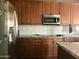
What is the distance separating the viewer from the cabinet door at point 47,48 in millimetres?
5938

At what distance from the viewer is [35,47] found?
19.4ft

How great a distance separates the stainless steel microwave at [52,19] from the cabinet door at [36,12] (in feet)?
0.73

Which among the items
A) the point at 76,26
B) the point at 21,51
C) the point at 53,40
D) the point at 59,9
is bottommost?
the point at 21,51

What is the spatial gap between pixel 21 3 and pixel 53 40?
178cm

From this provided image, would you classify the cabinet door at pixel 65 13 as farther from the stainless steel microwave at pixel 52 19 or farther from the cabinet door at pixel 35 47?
the cabinet door at pixel 35 47

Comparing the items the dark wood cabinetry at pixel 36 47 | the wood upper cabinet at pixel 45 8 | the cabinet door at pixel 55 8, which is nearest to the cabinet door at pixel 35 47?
the dark wood cabinetry at pixel 36 47

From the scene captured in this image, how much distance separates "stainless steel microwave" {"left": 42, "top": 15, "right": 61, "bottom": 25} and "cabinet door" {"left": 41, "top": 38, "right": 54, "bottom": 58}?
0.68 meters

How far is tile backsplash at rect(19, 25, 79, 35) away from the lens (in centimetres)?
641

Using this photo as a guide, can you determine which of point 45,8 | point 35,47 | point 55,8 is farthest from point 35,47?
point 55,8

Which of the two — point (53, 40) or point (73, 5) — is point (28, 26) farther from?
point (73, 5)

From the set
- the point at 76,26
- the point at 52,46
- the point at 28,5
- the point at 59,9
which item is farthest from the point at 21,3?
the point at 76,26

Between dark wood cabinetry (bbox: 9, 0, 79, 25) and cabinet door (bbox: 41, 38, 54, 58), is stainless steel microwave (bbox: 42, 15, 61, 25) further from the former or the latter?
cabinet door (bbox: 41, 38, 54, 58)

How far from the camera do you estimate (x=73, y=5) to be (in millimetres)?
6391

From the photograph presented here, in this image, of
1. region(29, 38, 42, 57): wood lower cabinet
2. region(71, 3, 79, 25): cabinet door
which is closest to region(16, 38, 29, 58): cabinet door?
region(29, 38, 42, 57): wood lower cabinet
